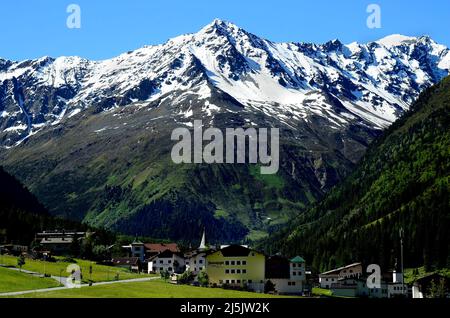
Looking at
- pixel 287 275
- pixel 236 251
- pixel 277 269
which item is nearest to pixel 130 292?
pixel 236 251

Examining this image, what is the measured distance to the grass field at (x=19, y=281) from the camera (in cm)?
10709

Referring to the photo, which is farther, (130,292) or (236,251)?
(236,251)

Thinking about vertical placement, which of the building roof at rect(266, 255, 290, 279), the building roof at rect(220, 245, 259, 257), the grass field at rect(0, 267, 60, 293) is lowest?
the grass field at rect(0, 267, 60, 293)

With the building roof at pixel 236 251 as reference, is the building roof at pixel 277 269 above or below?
below

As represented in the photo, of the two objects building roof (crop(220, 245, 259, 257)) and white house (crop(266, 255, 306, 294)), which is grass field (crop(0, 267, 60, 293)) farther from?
white house (crop(266, 255, 306, 294))

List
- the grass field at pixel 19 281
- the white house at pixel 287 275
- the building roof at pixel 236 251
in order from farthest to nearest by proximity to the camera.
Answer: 1. the building roof at pixel 236 251
2. the white house at pixel 287 275
3. the grass field at pixel 19 281

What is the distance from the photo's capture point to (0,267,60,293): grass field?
4216 inches

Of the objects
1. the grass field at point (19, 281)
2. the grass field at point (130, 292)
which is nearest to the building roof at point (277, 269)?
the grass field at point (130, 292)

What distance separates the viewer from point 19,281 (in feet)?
383

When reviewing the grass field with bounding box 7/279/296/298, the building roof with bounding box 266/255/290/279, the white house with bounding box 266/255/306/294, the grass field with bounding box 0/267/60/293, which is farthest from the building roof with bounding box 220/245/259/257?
the grass field with bounding box 0/267/60/293

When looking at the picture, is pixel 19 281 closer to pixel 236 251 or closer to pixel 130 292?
pixel 130 292

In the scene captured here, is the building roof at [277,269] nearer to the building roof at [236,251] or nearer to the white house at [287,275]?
the white house at [287,275]
